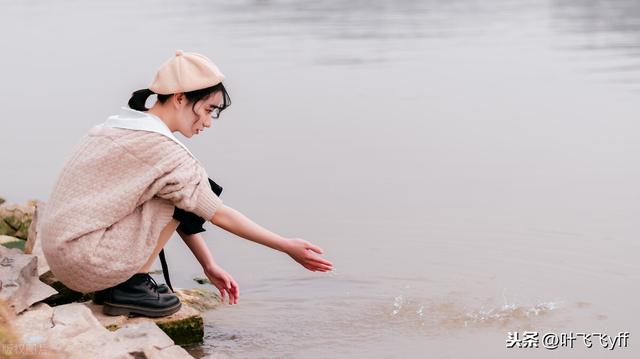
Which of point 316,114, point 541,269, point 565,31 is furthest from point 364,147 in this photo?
point 565,31

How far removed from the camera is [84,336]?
3.73m

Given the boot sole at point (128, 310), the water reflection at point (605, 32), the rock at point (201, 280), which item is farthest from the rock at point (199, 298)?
the water reflection at point (605, 32)

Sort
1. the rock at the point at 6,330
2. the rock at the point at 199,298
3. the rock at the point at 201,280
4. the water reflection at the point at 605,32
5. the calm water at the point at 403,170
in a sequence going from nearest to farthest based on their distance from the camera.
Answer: the rock at the point at 6,330 < the calm water at the point at 403,170 < the rock at the point at 199,298 < the rock at the point at 201,280 < the water reflection at the point at 605,32

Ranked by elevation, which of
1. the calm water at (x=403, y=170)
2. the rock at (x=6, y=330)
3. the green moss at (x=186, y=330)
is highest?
the rock at (x=6, y=330)

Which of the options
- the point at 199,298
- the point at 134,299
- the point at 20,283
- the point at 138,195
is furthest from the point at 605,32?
the point at 20,283

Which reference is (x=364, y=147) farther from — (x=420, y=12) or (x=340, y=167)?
(x=420, y=12)

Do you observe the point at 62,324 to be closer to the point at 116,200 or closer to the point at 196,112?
the point at 116,200

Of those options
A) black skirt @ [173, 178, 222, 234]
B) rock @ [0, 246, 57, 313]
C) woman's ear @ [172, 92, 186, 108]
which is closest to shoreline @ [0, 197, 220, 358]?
rock @ [0, 246, 57, 313]

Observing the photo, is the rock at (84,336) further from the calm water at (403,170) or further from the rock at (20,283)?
the calm water at (403,170)

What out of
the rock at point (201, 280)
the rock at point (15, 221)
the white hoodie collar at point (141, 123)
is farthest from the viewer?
the rock at point (15, 221)

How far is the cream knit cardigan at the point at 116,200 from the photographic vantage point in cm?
403

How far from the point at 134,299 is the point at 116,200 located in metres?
0.45

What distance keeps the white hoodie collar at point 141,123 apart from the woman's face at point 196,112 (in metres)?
0.07

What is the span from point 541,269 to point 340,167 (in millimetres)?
2324
